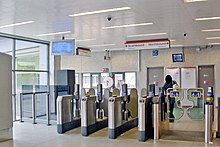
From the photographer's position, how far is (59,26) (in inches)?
286

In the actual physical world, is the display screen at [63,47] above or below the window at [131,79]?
above

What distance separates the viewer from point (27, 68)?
9.93 metres

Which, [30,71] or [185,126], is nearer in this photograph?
[185,126]

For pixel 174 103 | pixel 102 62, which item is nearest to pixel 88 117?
pixel 174 103

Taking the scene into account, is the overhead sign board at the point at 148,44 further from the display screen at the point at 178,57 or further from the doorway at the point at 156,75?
the doorway at the point at 156,75

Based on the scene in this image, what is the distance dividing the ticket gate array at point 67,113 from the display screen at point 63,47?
1.30 m

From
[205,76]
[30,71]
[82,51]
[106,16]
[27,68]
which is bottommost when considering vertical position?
[205,76]

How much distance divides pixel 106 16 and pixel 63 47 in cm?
289

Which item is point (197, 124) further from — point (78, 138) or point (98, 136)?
point (78, 138)

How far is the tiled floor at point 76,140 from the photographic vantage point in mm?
5555

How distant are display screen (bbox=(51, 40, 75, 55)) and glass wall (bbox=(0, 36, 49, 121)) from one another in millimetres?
1419

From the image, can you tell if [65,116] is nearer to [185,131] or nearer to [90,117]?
[90,117]

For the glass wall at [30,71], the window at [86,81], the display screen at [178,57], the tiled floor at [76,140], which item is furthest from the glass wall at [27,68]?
the display screen at [178,57]

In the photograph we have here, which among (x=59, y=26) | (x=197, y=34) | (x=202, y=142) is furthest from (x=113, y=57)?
(x=202, y=142)
